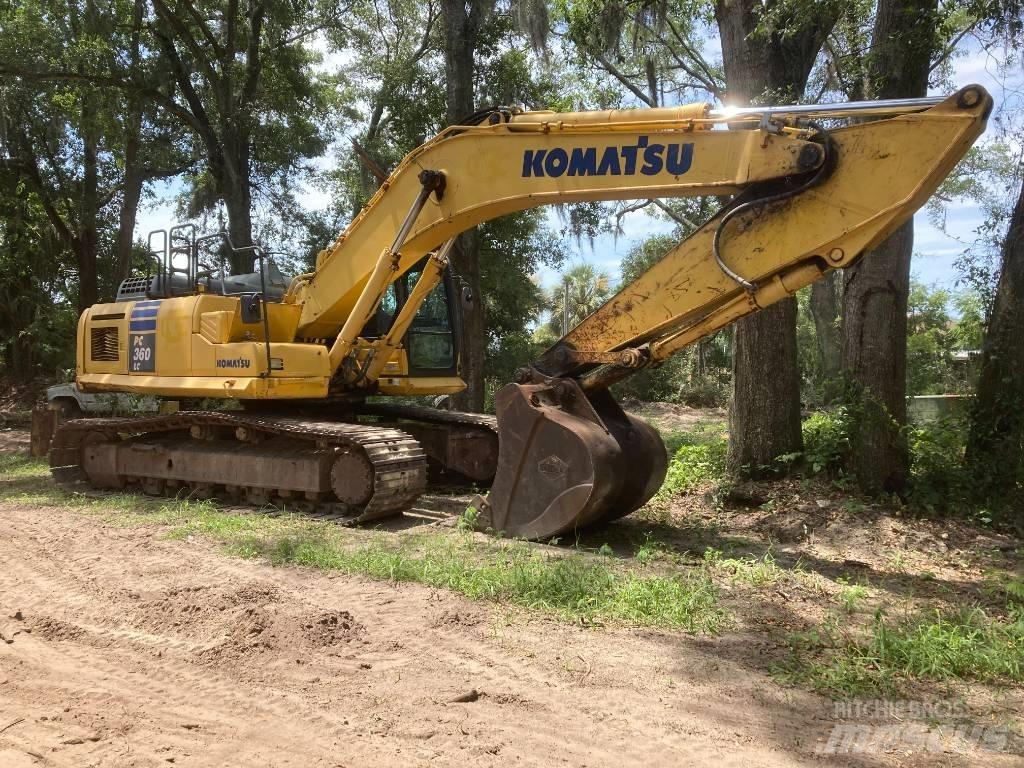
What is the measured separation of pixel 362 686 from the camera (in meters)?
3.70

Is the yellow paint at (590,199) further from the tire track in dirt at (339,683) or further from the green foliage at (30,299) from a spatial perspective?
the green foliage at (30,299)

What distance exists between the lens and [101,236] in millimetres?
22656

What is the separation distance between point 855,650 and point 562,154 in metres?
4.04

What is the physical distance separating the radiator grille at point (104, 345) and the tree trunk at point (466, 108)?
5026 millimetres

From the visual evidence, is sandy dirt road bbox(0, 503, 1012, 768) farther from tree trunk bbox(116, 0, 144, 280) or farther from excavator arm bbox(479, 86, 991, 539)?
tree trunk bbox(116, 0, 144, 280)

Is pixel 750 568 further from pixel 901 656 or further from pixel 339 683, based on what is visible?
pixel 339 683

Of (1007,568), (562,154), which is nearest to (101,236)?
(562,154)

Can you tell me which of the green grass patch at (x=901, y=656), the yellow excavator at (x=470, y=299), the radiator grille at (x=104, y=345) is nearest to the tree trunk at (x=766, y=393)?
the yellow excavator at (x=470, y=299)

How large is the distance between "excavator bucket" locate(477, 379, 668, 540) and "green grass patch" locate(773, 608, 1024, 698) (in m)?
2.08

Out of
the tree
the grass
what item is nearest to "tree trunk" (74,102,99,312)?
the tree

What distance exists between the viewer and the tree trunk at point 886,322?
705cm

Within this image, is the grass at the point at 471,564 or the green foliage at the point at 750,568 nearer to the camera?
the grass at the point at 471,564

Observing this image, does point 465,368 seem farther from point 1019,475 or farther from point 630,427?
point 1019,475

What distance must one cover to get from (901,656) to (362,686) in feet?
8.53
